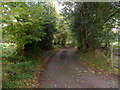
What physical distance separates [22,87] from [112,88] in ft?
12.1

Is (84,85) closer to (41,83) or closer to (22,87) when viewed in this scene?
(41,83)

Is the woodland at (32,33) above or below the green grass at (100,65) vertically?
above

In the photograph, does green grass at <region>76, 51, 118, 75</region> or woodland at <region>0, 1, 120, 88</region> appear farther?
green grass at <region>76, 51, 118, 75</region>

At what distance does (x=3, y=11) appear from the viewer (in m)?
2.19

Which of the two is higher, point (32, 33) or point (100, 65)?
point (32, 33)

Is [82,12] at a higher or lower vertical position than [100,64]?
higher

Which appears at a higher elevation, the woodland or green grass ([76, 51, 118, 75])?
the woodland

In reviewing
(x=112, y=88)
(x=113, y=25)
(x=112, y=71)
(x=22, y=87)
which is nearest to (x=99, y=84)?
(x=112, y=88)

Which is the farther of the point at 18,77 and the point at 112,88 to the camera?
the point at 18,77

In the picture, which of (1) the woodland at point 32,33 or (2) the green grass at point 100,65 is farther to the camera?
(2) the green grass at point 100,65

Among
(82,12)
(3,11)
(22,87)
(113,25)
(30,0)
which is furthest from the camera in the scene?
(82,12)

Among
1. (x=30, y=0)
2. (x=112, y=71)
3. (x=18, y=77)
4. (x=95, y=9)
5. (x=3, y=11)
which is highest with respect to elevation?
(x=95, y=9)

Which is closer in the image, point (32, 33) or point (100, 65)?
point (32, 33)

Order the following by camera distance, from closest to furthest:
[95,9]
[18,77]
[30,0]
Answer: [30,0] < [18,77] < [95,9]
